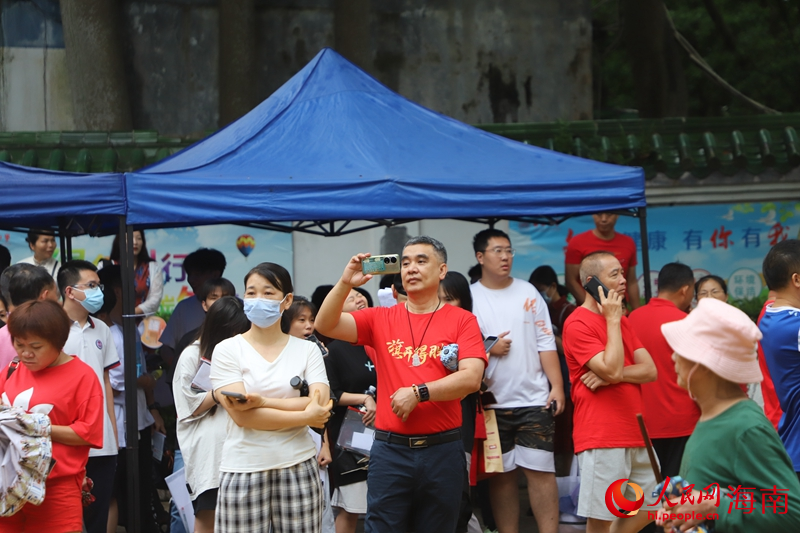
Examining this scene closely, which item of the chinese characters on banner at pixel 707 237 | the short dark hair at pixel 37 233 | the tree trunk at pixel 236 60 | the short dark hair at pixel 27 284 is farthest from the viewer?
the tree trunk at pixel 236 60

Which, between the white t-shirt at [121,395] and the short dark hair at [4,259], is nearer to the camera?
the white t-shirt at [121,395]

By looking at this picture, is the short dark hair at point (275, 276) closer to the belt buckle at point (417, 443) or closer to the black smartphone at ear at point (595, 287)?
the belt buckle at point (417, 443)

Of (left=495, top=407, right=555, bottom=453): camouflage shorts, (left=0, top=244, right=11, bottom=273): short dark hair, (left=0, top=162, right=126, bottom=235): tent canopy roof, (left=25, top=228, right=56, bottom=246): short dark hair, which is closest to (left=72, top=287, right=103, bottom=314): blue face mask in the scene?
(left=0, top=162, right=126, bottom=235): tent canopy roof

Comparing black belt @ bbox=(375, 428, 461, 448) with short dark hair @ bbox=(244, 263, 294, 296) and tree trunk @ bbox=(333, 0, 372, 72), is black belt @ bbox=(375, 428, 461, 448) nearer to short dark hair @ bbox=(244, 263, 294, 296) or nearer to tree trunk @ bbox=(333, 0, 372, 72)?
short dark hair @ bbox=(244, 263, 294, 296)

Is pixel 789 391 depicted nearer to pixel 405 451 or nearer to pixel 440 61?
pixel 405 451

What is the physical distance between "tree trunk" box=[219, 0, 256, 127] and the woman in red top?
6178 millimetres

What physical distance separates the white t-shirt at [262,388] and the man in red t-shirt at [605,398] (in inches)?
59.5

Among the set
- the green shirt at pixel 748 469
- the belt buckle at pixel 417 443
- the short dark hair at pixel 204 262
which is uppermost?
the short dark hair at pixel 204 262

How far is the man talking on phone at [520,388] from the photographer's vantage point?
5367mm

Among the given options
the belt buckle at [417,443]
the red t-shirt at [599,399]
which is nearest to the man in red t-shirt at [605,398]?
the red t-shirt at [599,399]

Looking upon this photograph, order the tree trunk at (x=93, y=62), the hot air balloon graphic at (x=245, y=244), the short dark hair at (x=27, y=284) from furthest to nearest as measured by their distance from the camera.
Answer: the tree trunk at (x=93, y=62) → the hot air balloon graphic at (x=245, y=244) → the short dark hair at (x=27, y=284)

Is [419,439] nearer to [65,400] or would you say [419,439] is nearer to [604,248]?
[65,400]

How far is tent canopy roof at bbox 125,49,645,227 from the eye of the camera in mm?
5164

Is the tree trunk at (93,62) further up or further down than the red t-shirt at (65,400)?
further up
